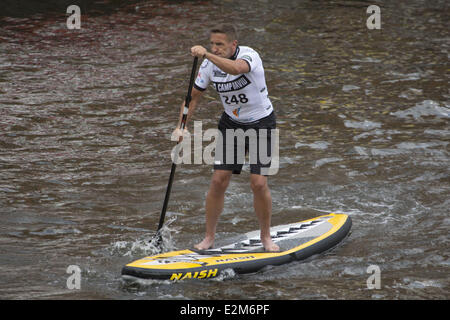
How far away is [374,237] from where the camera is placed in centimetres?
816

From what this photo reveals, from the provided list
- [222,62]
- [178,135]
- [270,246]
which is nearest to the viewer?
[222,62]

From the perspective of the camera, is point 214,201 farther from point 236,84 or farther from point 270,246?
point 236,84

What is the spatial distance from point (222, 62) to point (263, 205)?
1.66 metres

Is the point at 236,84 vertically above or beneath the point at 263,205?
above

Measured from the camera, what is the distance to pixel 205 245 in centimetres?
745

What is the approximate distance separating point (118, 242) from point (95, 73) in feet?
30.7

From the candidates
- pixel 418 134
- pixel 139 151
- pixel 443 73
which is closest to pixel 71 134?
pixel 139 151

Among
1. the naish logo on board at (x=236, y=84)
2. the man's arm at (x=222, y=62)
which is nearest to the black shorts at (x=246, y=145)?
the naish logo on board at (x=236, y=84)

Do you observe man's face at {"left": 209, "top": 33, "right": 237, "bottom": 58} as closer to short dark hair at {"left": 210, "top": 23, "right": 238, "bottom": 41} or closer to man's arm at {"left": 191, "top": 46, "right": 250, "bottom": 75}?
short dark hair at {"left": 210, "top": 23, "right": 238, "bottom": 41}

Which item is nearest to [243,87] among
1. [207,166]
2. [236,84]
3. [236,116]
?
[236,84]

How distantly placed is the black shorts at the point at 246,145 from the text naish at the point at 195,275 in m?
1.09

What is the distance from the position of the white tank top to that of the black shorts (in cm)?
8

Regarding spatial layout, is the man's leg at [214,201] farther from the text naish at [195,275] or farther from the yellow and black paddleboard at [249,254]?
the text naish at [195,275]

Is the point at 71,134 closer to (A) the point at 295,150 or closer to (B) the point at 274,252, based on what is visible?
(A) the point at 295,150
